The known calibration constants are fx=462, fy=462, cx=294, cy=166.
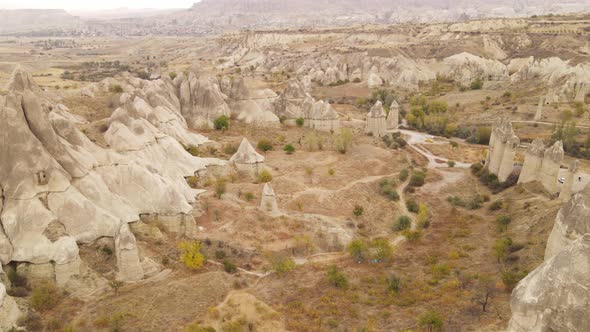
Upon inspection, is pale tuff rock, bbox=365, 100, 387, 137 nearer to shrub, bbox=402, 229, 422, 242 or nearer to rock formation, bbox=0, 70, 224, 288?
shrub, bbox=402, 229, 422, 242

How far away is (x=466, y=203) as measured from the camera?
112 feet

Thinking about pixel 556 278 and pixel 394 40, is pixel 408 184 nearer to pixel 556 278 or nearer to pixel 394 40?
pixel 556 278

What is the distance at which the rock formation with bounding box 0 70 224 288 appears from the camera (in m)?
18.6

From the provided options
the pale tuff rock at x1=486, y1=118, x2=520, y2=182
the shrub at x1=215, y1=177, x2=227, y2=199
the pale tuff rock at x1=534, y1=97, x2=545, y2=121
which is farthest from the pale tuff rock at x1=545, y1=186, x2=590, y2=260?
the pale tuff rock at x1=534, y1=97, x2=545, y2=121

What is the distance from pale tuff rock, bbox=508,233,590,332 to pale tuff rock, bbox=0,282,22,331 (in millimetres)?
Answer: 15652

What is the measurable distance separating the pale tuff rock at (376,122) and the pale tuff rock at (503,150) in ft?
53.5

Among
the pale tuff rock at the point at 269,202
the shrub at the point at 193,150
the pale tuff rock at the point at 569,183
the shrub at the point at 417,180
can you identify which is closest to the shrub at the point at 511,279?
the pale tuff rock at the point at 569,183

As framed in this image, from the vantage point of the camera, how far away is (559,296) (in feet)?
35.3

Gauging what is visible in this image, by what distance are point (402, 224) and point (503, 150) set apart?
11685 mm

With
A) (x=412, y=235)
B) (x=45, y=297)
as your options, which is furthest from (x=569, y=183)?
(x=45, y=297)

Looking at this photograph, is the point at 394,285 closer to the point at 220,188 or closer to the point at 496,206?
the point at 220,188

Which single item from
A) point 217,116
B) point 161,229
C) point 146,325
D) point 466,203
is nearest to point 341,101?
point 217,116

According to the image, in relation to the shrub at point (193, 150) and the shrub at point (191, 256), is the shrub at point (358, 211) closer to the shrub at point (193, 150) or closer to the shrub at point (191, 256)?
the shrub at point (191, 256)

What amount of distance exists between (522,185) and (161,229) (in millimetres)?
24895
